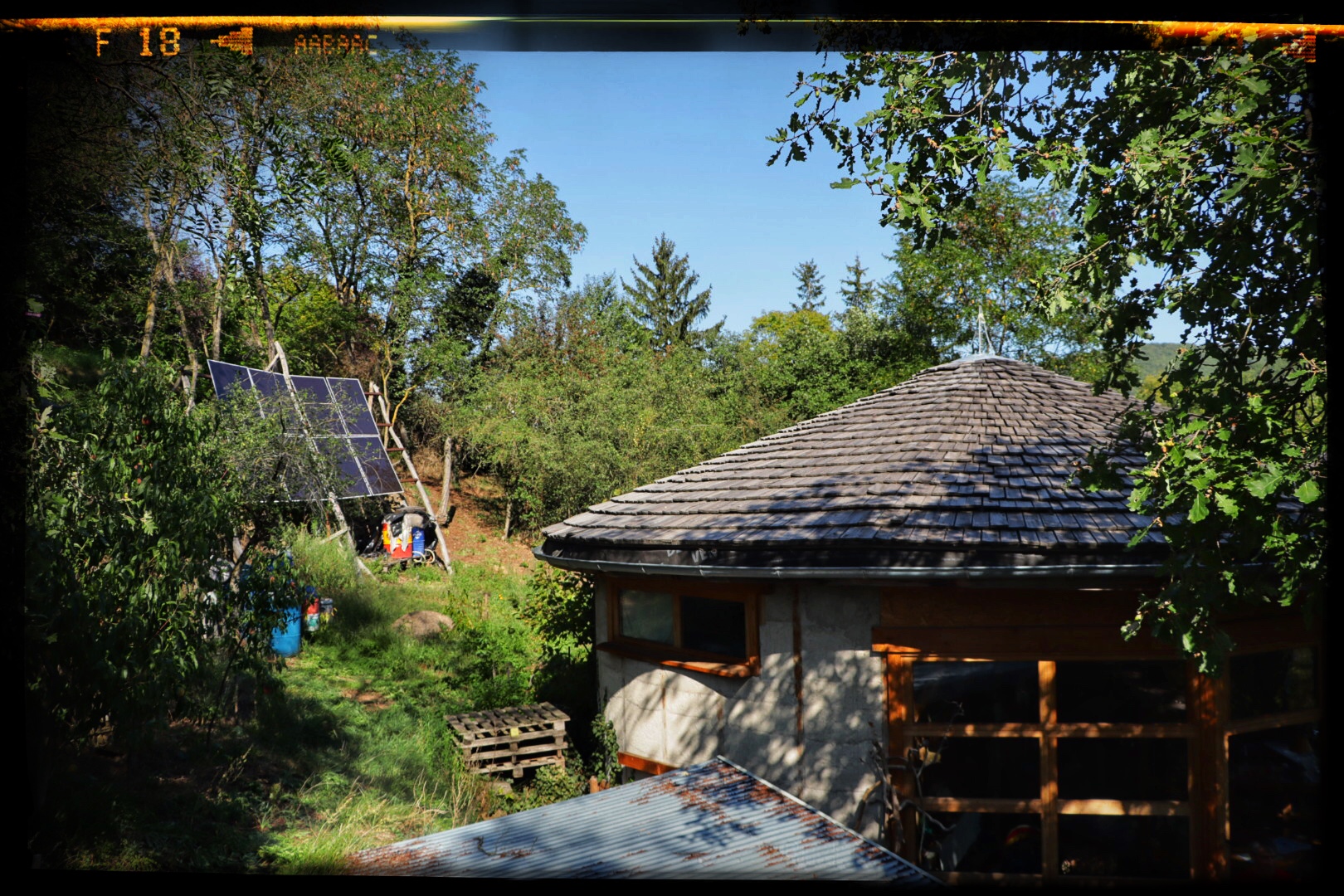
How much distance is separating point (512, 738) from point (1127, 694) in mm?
4877

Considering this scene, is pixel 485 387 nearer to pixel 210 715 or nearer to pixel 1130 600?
pixel 210 715

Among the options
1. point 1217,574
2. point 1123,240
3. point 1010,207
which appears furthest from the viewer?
point 1010,207

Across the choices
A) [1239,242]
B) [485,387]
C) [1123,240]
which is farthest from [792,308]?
[485,387]

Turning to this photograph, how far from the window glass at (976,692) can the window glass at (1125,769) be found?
53 cm

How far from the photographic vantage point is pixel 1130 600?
434 cm

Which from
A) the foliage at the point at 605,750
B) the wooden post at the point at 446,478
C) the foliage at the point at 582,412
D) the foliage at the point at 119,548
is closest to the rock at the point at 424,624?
the wooden post at the point at 446,478

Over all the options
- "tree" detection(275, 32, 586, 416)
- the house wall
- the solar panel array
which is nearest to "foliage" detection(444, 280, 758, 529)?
"tree" detection(275, 32, 586, 416)

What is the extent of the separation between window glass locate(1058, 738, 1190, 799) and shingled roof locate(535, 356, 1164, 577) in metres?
1.25

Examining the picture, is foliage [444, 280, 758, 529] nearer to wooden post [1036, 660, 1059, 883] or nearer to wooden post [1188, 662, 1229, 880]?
wooden post [1036, 660, 1059, 883]

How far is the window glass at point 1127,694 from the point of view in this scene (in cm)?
427

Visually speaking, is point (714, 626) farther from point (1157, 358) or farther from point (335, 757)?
point (1157, 358)

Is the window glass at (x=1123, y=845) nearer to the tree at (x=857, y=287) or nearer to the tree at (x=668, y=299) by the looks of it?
the tree at (x=857, y=287)

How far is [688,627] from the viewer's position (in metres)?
5.58

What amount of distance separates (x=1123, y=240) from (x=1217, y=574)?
125 centimetres
